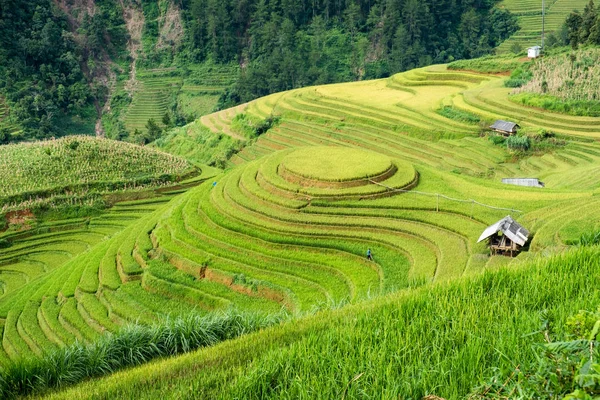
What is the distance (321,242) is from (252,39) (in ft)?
199

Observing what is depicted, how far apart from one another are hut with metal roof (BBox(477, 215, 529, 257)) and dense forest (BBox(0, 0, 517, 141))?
49.2 meters

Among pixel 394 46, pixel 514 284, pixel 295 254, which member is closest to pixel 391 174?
pixel 295 254

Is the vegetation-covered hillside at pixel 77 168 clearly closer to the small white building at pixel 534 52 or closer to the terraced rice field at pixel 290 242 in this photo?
the terraced rice field at pixel 290 242

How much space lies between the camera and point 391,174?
60.7 feet

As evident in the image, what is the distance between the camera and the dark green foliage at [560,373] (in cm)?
241

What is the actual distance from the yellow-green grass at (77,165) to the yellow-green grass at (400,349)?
23564mm

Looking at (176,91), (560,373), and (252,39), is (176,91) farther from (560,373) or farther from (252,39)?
(560,373)

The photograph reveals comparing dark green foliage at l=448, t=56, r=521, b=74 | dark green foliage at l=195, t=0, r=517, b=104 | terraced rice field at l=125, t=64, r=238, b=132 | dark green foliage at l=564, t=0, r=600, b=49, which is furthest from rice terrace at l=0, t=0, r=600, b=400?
dark green foliage at l=195, t=0, r=517, b=104

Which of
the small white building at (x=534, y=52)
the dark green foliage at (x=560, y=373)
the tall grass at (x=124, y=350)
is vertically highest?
the small white building at (x=534, y=52)

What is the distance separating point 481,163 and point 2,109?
150 ft

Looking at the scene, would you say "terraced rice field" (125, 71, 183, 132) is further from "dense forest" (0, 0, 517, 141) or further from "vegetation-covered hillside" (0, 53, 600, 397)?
"vegetation-covered hillside" (0, 53, 600, 397)

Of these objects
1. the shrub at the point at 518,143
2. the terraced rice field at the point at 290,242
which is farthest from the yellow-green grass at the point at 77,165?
the shrub at the point at 518,143

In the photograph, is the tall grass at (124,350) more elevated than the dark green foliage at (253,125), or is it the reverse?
the tall grass at (124,350)

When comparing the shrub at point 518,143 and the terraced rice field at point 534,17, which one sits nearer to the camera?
the shrub at point 518,143
